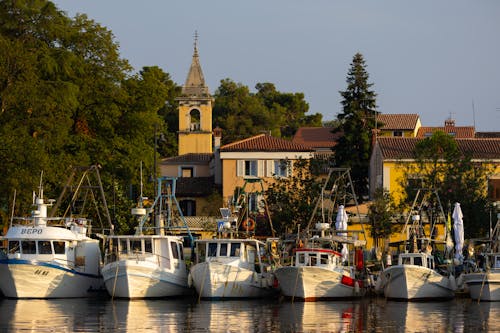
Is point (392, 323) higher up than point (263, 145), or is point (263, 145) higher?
point (263, 145)

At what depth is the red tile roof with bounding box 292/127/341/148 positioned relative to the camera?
11514cm

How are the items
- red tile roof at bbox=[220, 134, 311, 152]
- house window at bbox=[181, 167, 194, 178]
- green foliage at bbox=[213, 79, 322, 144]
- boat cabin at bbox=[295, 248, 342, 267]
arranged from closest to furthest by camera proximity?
boat cabin at bbox=[295, 248, 342, 267], red tile roof at bbox=[220, 134, 311, 152], house window at bbox=[181, 167, 194, 178], green foliage at bbox=[213, 79, 322, 144]

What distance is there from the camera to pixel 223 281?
166ft

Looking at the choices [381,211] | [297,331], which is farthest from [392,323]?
[381,211]

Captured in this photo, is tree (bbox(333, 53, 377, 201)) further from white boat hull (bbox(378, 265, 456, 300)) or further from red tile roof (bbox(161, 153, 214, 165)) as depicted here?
white boat hull (bbox(378, 265, 456, 300))

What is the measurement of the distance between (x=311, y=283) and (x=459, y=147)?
106 feet

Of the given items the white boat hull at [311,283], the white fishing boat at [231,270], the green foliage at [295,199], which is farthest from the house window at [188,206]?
the white boat hull at [311,283]

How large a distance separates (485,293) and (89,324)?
1707cm

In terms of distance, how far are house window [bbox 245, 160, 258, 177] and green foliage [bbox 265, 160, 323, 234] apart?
496 inches

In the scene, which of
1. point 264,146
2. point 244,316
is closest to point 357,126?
point 264,146

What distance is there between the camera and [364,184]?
293ft

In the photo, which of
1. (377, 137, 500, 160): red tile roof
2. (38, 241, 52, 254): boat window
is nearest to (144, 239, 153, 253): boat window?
(38, 241, 52, 254): boat window

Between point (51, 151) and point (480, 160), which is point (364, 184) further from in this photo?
point (51, 151)

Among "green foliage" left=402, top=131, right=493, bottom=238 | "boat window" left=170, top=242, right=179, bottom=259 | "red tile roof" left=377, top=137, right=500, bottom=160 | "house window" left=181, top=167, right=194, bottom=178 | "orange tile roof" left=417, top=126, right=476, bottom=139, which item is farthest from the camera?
"orange tile roof" left=417, top=126, right=476, bottom=139
